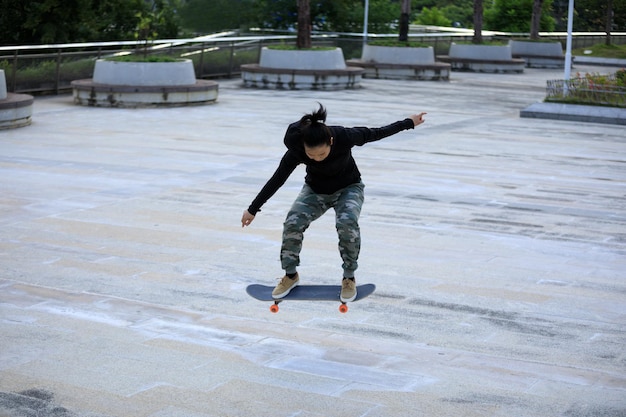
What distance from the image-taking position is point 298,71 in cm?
2972

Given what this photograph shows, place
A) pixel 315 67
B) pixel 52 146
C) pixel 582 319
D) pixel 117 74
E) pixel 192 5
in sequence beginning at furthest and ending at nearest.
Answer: pixel 192 5
pixel 315 67
pixel 117 74
pixel 52 146
pixel 582 319

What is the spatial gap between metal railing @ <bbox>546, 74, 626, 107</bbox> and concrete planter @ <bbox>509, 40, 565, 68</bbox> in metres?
21.8

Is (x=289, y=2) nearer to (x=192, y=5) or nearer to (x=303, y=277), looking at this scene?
(x=192, y=5)

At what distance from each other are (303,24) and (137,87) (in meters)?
7.97

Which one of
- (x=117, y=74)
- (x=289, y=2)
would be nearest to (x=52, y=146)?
(x=117, y=74)

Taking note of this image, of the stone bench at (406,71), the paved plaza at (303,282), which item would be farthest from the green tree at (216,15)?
the paved plaza at (303,282)

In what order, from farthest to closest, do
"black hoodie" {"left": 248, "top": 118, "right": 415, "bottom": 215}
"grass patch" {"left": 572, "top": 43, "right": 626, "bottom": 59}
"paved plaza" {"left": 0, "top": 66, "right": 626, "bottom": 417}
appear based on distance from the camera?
"grass patch" {"left": 572, "top": 43, "right": 626, "bottom": 59}, "black hoodie" {"left": 248, "top": 118, "right": 415, "bottom": 215}, "paved plaza" {"left": 0, "top": 66, "right": 626, "bottom": 417}

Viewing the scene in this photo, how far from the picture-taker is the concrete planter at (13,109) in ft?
63.1

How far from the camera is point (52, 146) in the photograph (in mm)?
17453

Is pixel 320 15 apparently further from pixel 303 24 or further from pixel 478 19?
pixel 303 24

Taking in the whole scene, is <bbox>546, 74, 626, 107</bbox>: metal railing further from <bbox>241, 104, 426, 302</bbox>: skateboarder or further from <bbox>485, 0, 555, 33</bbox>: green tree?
<bbox>485, 0, 555, 33</bbox>: green tree

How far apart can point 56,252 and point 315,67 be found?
2060cm

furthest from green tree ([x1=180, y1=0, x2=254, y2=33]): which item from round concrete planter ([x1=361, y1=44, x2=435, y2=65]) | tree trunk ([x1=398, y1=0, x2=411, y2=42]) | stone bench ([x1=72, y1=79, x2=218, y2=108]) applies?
stone bench ([x1=72, y1=79, x2=218, y2=108])

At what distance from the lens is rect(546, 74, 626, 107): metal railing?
968 inches
